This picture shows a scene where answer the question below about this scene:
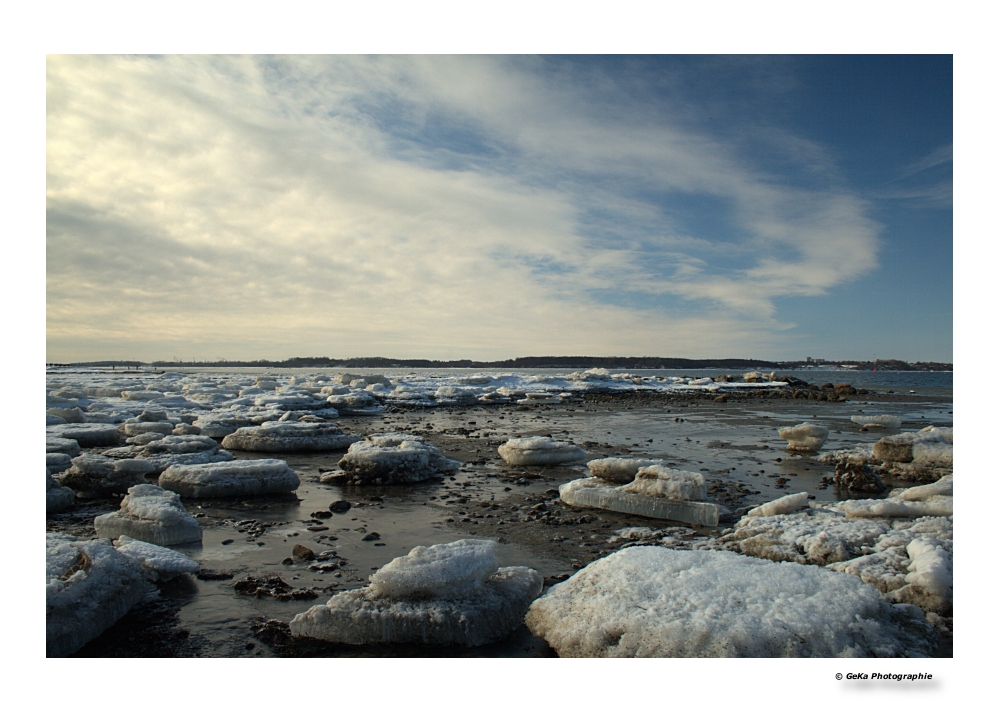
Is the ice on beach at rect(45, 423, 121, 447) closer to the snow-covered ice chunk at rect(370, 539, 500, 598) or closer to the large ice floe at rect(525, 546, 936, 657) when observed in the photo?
the snow-covered ice chunk at rect(370, 539, 500, 598)

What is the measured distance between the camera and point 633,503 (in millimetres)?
7391

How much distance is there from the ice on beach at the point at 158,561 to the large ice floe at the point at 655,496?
4909 mm

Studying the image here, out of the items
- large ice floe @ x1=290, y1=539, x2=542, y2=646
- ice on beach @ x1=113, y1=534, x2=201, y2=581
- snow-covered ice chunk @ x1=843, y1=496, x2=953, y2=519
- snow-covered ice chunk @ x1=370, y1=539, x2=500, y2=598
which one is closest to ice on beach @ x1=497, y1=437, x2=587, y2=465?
snow-covered ice chunk @ x1=843, y1=496, x2=953, y2=519

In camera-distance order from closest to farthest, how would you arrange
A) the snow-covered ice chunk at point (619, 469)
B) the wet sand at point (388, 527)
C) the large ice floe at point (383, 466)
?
1. the wet sand at point (388, 527)
2. the snow-covered ice chunk at point (619, 469)
3. the large ice floe at point (383, 466)

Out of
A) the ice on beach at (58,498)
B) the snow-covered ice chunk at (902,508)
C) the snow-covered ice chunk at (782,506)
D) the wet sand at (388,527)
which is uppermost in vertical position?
the snow-covered ice chunk at (902,508)

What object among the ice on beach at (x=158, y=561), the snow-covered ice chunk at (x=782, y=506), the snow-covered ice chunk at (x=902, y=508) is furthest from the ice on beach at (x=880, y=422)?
the ice on beach at (x=158, y=561)

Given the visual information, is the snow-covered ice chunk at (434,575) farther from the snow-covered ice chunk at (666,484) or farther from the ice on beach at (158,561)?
the snow-covered ice chunk at (666,484)

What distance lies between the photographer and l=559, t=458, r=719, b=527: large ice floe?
22.9 feet

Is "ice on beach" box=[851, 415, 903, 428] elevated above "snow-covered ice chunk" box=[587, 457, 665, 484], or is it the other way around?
"snow-covered ice chunk" box=[587, 457, 665, 484]

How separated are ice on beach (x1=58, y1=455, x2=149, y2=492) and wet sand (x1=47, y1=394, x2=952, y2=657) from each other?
2.43 feet

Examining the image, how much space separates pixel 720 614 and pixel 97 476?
934cm

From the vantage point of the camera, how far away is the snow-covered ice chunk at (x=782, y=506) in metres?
6.63

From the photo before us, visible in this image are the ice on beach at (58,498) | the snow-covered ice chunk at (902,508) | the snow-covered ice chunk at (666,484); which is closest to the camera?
the snow-covered ice chunk at (902,508)

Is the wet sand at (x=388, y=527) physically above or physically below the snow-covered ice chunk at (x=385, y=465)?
below
